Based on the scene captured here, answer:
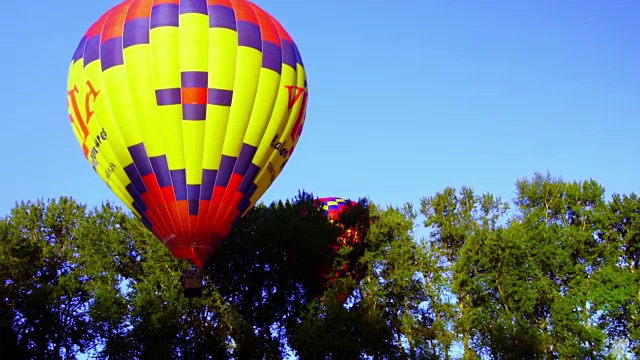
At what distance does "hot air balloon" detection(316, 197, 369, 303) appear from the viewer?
41219 mm

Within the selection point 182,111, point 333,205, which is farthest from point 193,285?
point 333,205

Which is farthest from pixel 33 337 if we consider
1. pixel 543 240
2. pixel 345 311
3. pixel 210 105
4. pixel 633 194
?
pixel 633 194

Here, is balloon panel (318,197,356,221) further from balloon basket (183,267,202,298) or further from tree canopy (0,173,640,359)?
balloon basket (183,267,202,298)

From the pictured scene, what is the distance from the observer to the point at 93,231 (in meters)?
42.6

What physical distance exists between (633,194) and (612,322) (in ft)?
24.9

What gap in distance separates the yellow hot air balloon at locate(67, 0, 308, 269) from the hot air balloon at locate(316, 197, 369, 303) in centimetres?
1383

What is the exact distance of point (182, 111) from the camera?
26.4 metres

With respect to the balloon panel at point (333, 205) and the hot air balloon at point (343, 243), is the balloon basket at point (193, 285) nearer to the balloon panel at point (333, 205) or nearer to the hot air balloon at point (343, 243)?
the hot air balloon at point (343, 243)

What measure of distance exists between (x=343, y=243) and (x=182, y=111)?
18.6 m

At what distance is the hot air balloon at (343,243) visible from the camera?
41219mm

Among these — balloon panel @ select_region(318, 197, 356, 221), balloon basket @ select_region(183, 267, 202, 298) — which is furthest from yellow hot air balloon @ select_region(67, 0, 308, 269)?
balloon panel @ select_region(318, 197, 356, 221)

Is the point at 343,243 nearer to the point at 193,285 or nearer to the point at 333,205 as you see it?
the point at 333,205

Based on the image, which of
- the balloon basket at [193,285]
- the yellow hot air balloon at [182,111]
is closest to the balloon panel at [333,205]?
the yellow hot air balloon at [182,111]

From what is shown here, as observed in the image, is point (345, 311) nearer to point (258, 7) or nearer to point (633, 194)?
point (258, 7)
